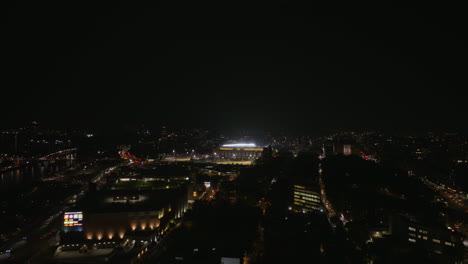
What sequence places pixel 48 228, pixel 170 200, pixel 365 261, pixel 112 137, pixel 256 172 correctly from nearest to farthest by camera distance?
pixel 365 261 < pixel 48 228 < pixel 170 200 < pixel 256 172 < pixel 112 137

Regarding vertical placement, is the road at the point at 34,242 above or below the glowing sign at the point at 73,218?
below

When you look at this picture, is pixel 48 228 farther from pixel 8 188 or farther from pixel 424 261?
pixel 424 261

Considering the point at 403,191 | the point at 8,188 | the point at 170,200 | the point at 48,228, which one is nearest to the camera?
the point at 48,228

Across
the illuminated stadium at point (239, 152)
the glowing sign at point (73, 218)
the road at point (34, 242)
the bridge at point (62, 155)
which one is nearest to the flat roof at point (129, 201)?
the glowing sign at point (73, 218)

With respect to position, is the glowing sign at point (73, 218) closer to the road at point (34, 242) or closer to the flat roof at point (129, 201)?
the flat roof at point (129, 201)

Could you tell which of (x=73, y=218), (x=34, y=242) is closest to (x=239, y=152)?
(x=73, y=218)

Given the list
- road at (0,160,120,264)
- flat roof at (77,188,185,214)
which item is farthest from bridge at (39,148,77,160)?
flat roof at (77,188,185,214)

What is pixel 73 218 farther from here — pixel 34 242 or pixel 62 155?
pixel 62 155

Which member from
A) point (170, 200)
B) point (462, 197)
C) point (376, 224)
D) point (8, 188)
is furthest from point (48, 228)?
point (462, 197)

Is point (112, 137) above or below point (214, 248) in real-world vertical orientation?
above
